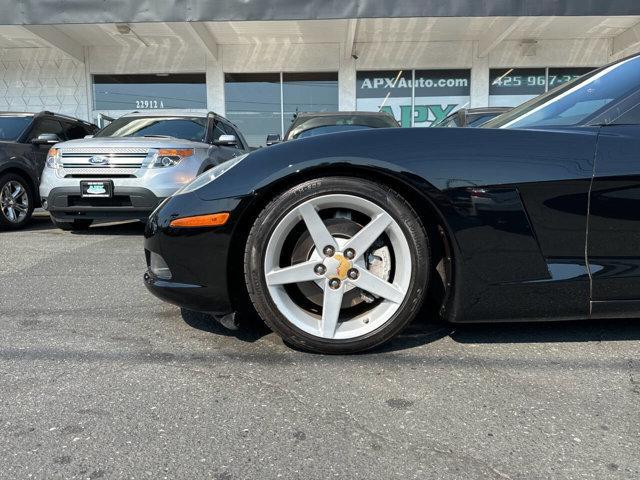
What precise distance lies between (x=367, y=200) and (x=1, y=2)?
34.5 ft

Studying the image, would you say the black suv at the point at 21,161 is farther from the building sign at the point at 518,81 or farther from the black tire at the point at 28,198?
the building sign at the point at 518,81

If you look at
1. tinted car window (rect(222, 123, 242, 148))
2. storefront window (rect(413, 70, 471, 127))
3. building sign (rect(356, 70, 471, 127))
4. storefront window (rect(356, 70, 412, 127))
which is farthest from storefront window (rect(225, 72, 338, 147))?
tinted car window (rect(222, 123, 242, 148))

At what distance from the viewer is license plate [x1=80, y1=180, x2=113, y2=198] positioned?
529cm

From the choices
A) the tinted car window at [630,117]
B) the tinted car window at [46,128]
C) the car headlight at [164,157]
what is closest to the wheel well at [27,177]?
the tinted car window at [46,128]

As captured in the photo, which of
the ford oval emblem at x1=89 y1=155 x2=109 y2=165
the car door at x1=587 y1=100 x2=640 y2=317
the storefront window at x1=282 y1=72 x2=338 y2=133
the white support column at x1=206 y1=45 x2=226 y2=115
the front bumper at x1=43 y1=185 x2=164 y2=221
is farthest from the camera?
the storefront window at x1=282 y1=72 x2=338 y2=133

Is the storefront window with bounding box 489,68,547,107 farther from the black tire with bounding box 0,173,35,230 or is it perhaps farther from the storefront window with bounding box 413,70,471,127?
the black tire with bounding box 0,173,35,230

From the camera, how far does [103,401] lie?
6.41 feet

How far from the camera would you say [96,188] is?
209 inches

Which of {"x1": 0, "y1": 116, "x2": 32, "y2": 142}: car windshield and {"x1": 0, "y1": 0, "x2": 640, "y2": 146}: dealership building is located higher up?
{"x1": 0, "y1": 0, "x2": 640, "y2": 146}: dealership building

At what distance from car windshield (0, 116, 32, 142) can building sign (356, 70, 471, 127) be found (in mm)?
7965

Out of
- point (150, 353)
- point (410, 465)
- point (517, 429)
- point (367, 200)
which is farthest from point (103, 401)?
point (517, 429)

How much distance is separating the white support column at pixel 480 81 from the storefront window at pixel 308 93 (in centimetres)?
348

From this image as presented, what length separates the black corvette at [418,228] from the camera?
215cm

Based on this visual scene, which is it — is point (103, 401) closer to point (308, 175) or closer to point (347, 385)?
point (347, 385)
